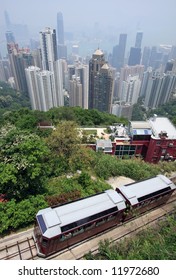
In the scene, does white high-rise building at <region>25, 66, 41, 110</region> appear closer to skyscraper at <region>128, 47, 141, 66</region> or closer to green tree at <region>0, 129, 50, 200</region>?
green tree at <region>0, 129, 50, 200</region>

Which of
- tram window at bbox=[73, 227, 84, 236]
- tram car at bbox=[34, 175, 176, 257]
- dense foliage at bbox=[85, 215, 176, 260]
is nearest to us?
dense foliage at bbox=[85, 215, 176, 260]

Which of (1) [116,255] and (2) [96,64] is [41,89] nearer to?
(2) [96,64]

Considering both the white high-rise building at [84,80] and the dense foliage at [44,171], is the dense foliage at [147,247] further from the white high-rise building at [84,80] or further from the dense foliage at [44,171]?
the white high-rise building at [84,80]

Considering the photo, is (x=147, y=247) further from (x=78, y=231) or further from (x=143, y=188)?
(x=143, y=188)

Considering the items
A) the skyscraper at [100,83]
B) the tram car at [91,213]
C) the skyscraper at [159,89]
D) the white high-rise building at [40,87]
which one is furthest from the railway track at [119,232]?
the skyscraper at [159,89]

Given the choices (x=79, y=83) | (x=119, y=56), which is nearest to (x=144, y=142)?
(x=79, y=83)

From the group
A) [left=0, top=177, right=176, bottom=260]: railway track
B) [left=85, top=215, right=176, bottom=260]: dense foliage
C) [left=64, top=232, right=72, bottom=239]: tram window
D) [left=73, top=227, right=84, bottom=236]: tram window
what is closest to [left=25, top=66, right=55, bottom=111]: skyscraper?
[left=0, top=177, right=176, bottom=260]: railway track

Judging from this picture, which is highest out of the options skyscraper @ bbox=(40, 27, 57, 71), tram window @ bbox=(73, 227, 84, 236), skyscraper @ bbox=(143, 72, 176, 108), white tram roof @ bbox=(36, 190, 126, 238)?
white tram roof @ bbox=(36, 190, 126, 238)
